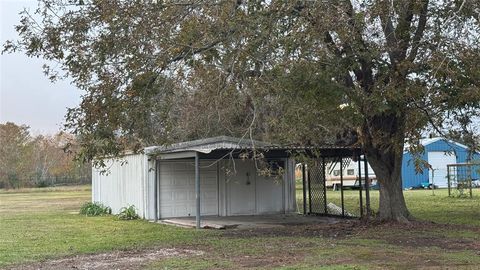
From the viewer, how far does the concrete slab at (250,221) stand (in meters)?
17.5

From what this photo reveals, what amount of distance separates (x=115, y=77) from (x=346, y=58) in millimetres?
4559

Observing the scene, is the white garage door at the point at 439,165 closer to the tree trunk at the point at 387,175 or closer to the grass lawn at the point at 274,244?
the grass lawn at the point at 274,244

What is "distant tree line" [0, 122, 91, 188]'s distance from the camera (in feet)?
203

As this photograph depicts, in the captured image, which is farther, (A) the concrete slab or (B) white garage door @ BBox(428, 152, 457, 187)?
(B) white garage door @ BBox(428, 152, 457, 187)

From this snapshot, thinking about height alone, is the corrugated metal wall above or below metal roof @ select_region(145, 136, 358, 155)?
below

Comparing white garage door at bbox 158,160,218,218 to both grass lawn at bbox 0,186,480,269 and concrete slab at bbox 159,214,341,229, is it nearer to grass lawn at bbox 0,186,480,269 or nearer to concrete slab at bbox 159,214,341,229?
concrete slab at bbox 159,214,341,229

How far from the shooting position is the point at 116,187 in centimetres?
2361

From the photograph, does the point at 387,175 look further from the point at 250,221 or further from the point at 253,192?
the point at 253,192

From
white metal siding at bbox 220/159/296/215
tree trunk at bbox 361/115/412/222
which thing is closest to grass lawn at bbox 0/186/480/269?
tree trunk at bbox 361/115/412/222

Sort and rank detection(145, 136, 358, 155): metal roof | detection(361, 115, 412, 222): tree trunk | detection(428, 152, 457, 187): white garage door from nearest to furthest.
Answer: detection(361, 115, 412, 222): tree trunk < detection(145, 136, 358, 155): metal roof < detection(428, 152, 457, 187): white garage door

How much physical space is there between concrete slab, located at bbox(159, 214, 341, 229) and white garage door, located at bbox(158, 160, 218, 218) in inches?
20.4

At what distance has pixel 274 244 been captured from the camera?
41.5ft

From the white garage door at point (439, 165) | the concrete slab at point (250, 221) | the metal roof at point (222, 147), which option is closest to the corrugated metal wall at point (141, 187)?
the concrete slab at point (250, 221)

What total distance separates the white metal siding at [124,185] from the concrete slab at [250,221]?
1.73 metres
